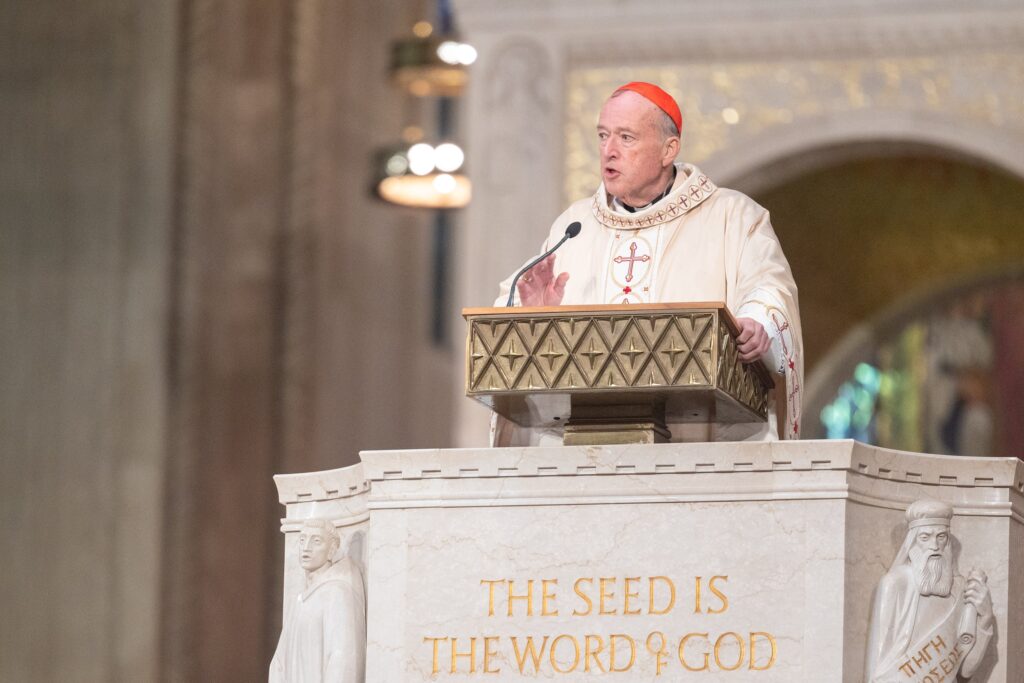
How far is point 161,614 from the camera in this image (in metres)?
13.6

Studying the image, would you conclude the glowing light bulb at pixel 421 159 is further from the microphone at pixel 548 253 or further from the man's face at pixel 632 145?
the microphone at pixel 548 253

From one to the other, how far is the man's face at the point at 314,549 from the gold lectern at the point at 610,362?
1.88ft

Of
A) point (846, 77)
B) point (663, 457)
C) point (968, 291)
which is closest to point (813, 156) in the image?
point (846, 77)

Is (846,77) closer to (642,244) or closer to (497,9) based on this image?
(497,9)

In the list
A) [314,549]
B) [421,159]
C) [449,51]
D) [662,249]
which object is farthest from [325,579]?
[449,51]

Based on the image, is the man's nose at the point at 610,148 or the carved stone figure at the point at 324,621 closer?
the carved stone figure at the point at 324,621

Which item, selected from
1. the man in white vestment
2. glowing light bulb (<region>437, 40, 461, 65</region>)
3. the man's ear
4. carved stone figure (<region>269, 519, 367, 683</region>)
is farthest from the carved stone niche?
glowing light bulb (<region>437, 40, 461, 65</region>)

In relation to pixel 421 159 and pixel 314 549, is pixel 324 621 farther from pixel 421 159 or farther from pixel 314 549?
pixel 421 159

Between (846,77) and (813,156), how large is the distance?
43 cm

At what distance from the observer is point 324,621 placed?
556 cm

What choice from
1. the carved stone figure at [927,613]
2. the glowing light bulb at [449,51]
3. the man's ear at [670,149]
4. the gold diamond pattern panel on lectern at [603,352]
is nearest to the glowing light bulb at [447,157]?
the glowing light bulb at [449,51]

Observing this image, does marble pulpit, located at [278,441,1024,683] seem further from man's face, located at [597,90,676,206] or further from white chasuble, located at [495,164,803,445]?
man's face, located at [597,90,676,206]

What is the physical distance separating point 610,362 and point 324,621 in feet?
3.31

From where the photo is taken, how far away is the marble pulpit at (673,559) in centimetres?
513
